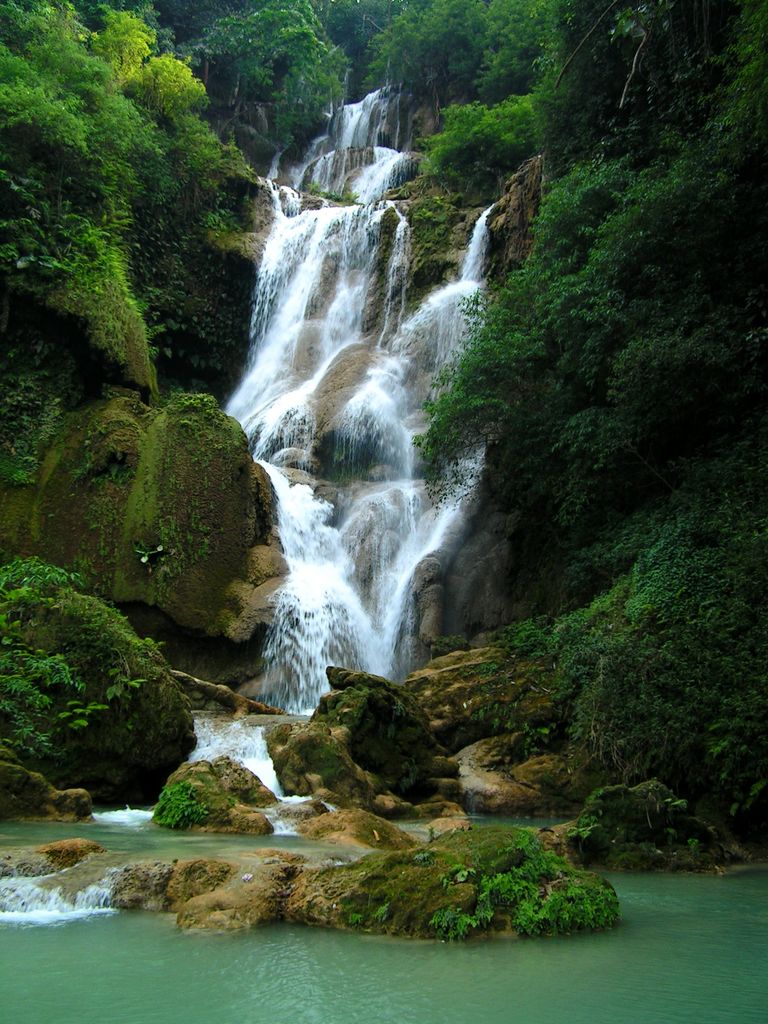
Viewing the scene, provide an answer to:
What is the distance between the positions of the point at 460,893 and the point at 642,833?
9.83ft

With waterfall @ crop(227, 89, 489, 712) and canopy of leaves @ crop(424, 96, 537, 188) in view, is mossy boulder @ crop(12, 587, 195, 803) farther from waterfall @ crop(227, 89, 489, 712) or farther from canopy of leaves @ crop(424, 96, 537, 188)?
canopy of leaves @ crop(424, 96, 537, 188)

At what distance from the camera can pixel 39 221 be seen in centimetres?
1823

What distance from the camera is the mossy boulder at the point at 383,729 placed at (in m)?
10.0

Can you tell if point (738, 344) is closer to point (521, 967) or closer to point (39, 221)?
point (521, 967)

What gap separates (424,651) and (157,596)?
4974mm

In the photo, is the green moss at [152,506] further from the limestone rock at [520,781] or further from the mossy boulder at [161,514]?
the limestone rock at [520,781]

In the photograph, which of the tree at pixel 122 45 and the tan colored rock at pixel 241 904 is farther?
the tree at pixel 122 45

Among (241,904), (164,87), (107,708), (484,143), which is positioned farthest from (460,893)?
(164,87)

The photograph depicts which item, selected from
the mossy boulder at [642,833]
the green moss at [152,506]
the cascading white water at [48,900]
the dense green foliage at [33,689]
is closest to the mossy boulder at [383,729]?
the dense green foliage at [33,689]

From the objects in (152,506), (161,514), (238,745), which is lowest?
(238,745)

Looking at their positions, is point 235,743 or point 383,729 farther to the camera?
point 235,743

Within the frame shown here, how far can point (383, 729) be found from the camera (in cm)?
1041

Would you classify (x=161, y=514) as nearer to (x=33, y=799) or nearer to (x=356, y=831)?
(x=33, y=799)

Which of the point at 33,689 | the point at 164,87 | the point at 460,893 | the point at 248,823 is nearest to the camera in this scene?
the point at 460,893
